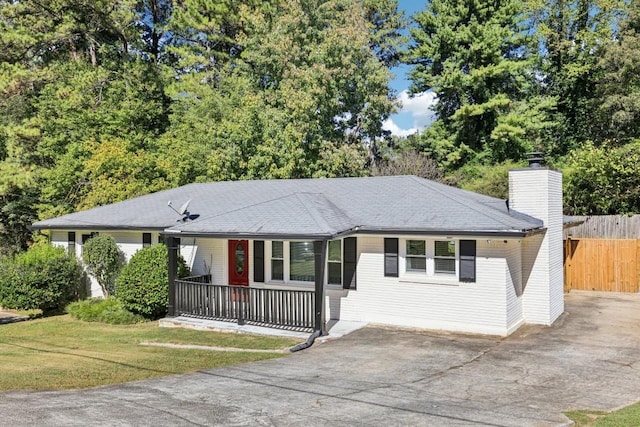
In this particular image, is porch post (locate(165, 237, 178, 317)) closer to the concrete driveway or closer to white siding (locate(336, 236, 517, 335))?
white siding (locate(336, 236, 517, 335))

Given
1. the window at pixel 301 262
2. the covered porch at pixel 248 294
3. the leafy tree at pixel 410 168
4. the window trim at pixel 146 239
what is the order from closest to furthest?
the covered porch at pixel 248 294 → the window at pixel 301 262 → the window trim at pixel 146 239 → the leafy tree at pixel 410 168

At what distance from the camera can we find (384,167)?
28.5m

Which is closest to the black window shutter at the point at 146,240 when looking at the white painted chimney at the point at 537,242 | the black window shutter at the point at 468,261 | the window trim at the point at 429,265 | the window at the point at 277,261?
the window at the point at 277,261

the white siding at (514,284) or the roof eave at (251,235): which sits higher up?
the roof eave at (251,235)

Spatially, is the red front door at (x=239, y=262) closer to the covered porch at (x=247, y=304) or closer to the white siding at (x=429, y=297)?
the covered porch at (x=247, y=304)

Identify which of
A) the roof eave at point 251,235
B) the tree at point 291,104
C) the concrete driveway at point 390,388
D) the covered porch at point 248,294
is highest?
the tree at point 291,104

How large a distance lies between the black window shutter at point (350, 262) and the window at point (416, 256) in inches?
56.2

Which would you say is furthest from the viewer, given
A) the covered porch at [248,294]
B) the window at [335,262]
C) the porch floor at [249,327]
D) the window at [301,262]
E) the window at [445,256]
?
the window at [301,262]

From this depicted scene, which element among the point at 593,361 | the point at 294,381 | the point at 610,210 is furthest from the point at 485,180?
the point at 294,381

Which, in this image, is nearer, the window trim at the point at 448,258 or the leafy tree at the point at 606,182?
the window trim at the point at 448,258

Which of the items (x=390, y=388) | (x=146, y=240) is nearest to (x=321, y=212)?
(x=390, y=388)

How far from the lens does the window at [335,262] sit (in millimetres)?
14344

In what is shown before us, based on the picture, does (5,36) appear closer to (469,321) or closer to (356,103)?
(356,103)

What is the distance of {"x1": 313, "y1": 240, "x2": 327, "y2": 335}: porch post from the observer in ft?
40.4
